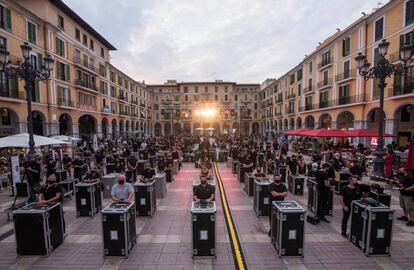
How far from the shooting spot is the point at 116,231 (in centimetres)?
536

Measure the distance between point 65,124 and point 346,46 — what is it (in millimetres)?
40006

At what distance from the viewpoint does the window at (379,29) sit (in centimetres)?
2222

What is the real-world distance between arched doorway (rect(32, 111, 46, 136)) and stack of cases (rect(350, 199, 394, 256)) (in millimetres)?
30063

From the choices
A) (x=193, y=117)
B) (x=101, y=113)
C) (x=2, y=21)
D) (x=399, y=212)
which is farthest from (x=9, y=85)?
(x=193, y=117)

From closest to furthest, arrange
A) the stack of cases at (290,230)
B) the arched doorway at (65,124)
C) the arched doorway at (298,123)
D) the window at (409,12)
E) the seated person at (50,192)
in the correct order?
the stack of cases at (290,230) < the seated person at (50,192) < the window at (409,12) < the arched doorway at (65,124) < the arched doorway at (298,123)

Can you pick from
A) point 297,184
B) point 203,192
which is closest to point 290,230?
point 203,192

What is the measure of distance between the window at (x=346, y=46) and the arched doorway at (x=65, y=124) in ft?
123

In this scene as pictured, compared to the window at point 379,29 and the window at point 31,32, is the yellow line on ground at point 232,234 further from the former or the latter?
the window at point 31,32

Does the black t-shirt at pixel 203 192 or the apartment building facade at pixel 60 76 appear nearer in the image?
the black t-shirt at pixel 203 192

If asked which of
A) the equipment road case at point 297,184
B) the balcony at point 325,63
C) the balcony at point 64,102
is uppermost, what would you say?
the balcony at point 325,63

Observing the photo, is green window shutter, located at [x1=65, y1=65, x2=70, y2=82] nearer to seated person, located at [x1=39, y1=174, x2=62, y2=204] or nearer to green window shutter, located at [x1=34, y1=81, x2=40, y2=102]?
green window shutter, located at [x1=34, y1=81, x2=40, y2=102]

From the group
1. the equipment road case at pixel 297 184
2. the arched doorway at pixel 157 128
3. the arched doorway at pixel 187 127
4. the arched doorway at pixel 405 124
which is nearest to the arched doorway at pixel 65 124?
the equipment road case at pixel 297 184

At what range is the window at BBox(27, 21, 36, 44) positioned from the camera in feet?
73.8

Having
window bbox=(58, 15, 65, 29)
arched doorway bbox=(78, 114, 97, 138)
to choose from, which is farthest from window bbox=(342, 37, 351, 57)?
arched doorway bbox=(78, 114, 97, 138)
